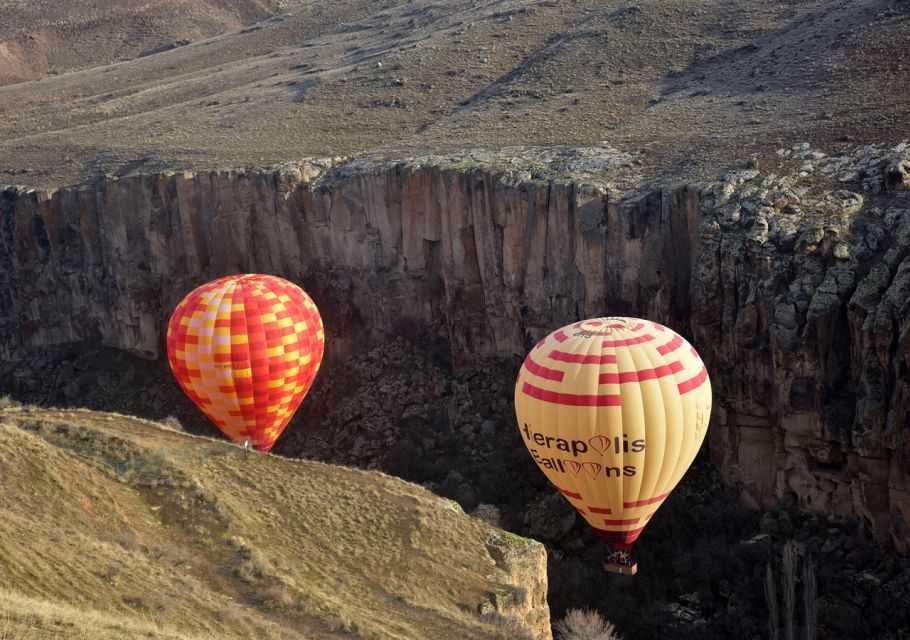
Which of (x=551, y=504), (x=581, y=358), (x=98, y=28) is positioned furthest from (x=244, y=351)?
(x=98, y=28)

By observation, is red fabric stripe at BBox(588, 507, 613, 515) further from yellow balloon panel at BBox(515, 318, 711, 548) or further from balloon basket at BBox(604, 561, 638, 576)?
balloon basket at BBox(604, 561, 638, 576)

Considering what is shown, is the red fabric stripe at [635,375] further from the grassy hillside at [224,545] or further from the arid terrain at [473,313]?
the grassy hillside at [224,545]

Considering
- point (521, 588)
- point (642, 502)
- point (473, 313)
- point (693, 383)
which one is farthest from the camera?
point (473, 313)

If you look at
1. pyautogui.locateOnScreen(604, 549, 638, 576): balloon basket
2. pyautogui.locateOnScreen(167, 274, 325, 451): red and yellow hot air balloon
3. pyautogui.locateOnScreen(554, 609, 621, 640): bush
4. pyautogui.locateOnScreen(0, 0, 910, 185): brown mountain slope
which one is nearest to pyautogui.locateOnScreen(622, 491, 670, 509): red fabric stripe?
pyautogui.locateOnScreen(604, 549, 638, 576): balloon basket

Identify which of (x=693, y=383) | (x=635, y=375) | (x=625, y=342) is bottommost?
(x=693, y=383)

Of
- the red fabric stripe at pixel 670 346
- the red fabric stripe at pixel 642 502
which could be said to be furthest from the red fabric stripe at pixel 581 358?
the red fabric stripe at pixel 642 502

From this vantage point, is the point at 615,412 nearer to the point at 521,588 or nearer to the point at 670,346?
the point at 670,346

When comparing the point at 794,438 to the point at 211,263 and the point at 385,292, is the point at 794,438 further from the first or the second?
the point at 211,263
